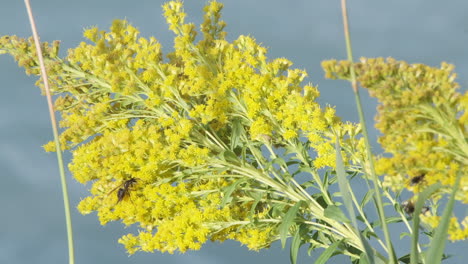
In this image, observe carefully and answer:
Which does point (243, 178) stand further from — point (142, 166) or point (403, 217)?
point (403, 217)

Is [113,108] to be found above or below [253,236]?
above

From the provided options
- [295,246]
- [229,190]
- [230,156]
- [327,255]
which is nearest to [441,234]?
[327,255]

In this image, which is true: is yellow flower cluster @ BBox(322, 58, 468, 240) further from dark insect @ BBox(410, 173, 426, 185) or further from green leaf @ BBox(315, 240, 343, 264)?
green leaf @ BBox(315, 240, 343, 264)

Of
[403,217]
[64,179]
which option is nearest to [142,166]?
[403,217]

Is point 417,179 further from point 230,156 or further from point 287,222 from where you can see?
point 230,156

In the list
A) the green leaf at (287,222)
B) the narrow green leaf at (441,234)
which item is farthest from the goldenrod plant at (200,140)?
the narrow green leaf at (441,234)

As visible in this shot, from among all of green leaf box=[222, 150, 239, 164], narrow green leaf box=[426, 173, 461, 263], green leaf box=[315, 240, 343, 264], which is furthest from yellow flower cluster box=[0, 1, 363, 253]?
narrow green leaf box=[426, 173, 461, 263]
